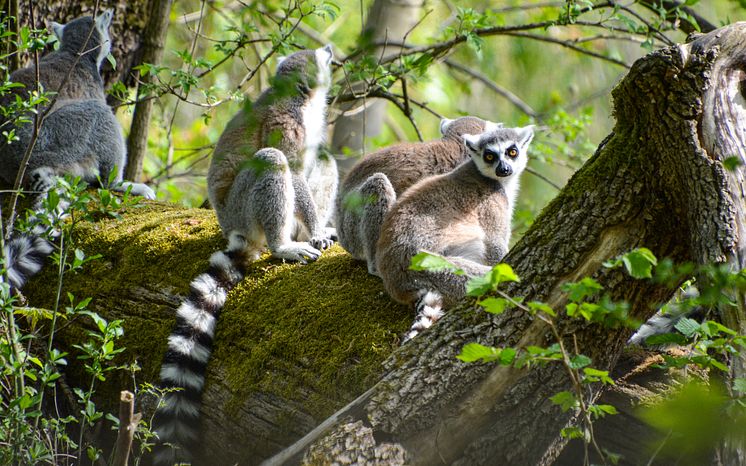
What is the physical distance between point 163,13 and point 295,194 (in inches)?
124

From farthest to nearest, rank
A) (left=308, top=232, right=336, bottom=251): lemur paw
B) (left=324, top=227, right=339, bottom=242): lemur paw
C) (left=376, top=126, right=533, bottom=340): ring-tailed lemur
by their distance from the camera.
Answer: (left=324, top=227, right=339, bottom=242): lemur paw
(left=308, top=232, right=336, bottom=251): lemur paw
(left=376, top=126, right=533, bottom=340): ring-tailed lemur

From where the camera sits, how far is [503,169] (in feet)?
16.9

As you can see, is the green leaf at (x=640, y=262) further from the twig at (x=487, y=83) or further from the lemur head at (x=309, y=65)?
the twig at (x=487, y=83)

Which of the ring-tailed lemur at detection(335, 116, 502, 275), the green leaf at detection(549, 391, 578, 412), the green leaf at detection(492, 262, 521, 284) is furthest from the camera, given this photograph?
the ring-tailed lemur at detection(335, 116, 502, 275)

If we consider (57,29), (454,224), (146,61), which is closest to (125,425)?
(454,224)

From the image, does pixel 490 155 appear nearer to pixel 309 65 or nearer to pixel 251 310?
pixel 251 310

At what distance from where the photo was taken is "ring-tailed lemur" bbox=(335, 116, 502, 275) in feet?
16.8

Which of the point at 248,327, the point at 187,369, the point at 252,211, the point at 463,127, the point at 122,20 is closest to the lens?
the point at 187,369

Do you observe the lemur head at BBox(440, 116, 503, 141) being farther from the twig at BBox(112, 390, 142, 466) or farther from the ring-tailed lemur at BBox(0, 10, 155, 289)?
the twig at BBox(112, 390, 142, 466)

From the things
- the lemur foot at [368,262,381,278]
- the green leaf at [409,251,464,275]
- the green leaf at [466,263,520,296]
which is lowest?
the lemur foot at [368,262,381,278]

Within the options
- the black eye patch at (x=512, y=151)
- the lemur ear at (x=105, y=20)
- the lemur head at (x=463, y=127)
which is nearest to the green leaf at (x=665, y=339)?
the black eye patch at (x=512, y=151)

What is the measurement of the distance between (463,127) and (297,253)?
2.17 metres

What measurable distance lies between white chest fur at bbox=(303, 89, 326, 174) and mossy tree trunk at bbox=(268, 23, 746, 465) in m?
3.36

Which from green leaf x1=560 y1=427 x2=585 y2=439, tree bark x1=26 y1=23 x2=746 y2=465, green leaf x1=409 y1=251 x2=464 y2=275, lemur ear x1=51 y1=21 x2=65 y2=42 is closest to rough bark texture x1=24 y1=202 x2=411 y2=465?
tree bark x1=26 y1=23 x2=746 y2=465
